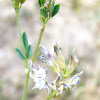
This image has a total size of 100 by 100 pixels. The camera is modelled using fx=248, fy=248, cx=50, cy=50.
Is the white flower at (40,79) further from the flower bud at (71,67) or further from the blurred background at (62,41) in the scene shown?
the blurred background at (62,41)

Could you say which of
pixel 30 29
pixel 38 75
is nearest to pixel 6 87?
pixel 30 29

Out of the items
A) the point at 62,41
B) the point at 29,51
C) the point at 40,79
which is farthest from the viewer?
the point at 62,41

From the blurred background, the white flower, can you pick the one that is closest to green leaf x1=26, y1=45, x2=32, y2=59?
the white flower

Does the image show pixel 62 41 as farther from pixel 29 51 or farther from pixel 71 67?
pixel 71 67

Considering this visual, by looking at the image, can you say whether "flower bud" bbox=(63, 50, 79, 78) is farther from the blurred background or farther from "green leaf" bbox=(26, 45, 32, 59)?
the blurred background

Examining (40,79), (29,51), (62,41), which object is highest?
(62,41)

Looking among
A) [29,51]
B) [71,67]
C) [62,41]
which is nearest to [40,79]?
[71,67]

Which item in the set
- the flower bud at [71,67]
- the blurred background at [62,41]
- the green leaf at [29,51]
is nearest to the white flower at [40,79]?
the flower bud at [71,67]

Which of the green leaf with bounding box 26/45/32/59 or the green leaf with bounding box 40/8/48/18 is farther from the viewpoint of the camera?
the green leaf with bounding box 26/45/32/59
